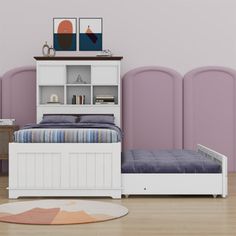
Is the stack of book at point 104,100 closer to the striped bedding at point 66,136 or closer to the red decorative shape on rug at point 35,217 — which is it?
the striped bedding at point 66,136

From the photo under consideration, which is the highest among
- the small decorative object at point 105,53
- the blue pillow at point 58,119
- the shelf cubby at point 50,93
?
the small decorative object at point 105,53

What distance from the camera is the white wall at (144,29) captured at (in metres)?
8.56

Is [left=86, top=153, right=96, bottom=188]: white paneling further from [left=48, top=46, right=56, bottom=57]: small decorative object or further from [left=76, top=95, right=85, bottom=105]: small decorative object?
[left=48, top=46, right=56, bottom=57]: small decorative object

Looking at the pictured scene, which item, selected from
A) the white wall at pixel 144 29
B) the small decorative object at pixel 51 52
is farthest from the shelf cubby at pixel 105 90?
the small decorative object at pixel 51 52

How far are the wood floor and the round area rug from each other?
12cm

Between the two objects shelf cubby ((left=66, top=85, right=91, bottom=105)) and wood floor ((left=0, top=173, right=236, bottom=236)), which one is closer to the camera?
wood floor ((left=0, top=173, right=236, bottom=236))

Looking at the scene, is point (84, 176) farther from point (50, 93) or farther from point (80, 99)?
point (50, 93)

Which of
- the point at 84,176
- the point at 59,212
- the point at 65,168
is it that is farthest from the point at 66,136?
the point at 59,212

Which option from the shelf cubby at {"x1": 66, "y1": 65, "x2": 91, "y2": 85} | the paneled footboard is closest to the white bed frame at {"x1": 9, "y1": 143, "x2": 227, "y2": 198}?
the paneled footboard

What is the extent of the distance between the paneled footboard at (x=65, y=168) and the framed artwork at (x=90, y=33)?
3.29m

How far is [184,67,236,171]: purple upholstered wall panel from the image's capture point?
852 centimetres

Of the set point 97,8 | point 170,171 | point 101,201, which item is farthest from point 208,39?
point 101,201

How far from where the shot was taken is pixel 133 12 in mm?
8586

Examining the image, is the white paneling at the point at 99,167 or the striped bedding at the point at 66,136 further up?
the striped bedding at the point at 66,136
